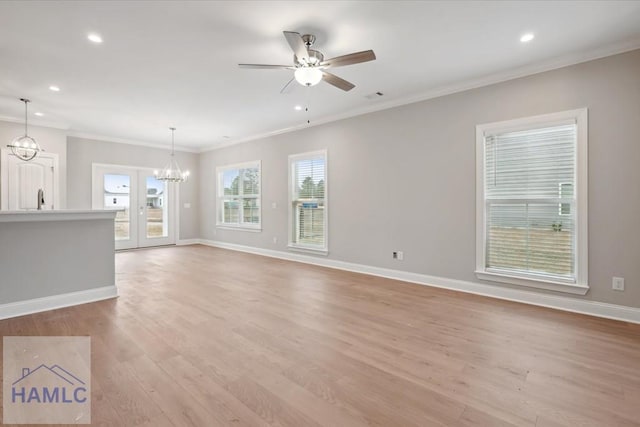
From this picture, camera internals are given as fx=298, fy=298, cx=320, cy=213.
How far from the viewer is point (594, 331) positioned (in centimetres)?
280

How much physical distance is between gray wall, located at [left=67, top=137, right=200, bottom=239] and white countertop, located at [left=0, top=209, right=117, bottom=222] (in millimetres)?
4214

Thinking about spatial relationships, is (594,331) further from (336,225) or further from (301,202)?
(301,202)

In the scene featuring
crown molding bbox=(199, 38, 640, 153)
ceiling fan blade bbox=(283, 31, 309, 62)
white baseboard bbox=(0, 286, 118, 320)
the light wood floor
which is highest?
crown molding bbox=(199, 38, 640, 153)

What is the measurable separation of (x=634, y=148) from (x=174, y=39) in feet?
15.8

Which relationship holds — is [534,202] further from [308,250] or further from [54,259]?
[54,259]

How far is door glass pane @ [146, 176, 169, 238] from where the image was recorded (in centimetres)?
817

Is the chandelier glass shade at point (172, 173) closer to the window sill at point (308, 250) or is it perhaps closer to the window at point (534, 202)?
the window sill at point (308, 250)

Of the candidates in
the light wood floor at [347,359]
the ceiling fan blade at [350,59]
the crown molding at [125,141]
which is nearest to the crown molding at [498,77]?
the ceiling fan blade at [350,59]

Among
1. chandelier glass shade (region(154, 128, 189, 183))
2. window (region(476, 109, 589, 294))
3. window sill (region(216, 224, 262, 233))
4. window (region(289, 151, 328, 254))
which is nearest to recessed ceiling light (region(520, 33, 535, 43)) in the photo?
window (region(476, 109, 589, 294))

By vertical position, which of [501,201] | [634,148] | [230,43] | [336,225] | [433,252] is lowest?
[433,252]

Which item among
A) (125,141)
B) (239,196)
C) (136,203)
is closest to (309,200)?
(239,196)

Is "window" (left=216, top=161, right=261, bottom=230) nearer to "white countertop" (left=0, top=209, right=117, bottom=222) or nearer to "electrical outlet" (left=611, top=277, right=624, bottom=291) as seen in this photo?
"white countertop" (left=0, top=209, right=117, bottom=222)

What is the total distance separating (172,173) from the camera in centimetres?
743

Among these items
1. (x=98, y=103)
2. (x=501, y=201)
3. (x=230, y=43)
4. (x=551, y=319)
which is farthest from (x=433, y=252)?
(x=98, y=103)
